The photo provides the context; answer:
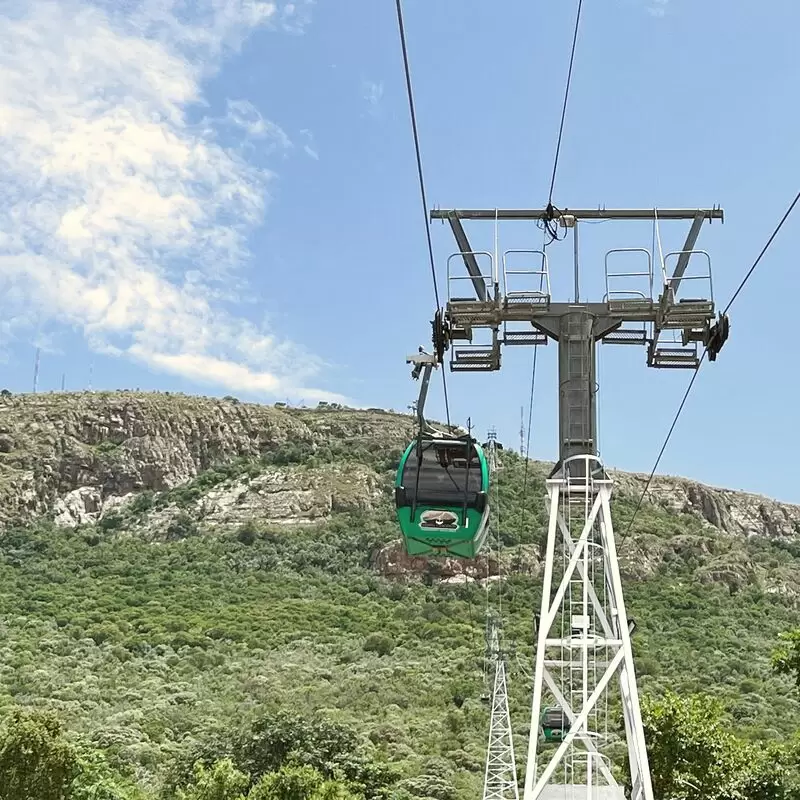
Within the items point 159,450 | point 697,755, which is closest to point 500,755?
point 697,755

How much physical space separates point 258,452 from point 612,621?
91.0 m

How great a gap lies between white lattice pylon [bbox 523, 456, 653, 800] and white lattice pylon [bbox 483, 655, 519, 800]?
1985 centimetres

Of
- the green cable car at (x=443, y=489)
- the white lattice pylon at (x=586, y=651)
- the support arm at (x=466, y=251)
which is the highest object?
the support arm at (x=466, y=251)

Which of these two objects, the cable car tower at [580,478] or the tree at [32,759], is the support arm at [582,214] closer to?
the cable car tower at [580,478]

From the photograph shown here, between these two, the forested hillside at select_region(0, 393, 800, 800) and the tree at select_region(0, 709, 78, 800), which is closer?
the tree at select_region(0, 709, 78, 800)

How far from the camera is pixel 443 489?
11.7 meters

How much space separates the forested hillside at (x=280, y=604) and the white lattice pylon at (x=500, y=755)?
11.2ft

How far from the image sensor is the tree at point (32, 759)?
24484mm

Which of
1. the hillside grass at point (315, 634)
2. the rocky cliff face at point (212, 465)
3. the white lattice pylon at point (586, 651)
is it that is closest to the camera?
the white lattice pylon at point (586, 651)

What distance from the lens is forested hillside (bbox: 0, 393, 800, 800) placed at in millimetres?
34406

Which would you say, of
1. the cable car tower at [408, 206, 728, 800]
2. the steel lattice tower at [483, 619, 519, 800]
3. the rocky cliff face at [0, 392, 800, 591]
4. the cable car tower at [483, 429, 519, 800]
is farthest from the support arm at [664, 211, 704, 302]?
the rocky cliff face at [0, 392, 800, 591]

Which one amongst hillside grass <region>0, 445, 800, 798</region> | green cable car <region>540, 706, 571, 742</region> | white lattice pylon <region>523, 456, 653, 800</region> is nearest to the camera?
white lattice pylon <region>523, 456, 653, 800</region>

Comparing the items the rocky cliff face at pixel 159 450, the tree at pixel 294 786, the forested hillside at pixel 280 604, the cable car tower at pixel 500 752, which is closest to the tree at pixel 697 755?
the forested hillside at pixel 280 604

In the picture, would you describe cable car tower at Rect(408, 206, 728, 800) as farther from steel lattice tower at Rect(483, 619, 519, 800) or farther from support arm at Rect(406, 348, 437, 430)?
steel lattice tower at Rect(483, 619, 519, 800)
